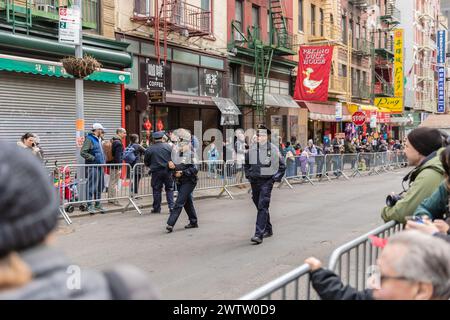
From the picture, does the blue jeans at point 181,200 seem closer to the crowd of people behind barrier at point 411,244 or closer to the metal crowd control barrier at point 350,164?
the crowd of people behind barrier at point 411,244

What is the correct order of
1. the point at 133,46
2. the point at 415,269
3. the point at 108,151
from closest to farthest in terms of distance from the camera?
the point at 415,269, the point at 108,151, the point at 133,46

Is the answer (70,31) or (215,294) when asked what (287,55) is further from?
(215,294)

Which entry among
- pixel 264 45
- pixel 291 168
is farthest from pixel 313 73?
pixel 291 168

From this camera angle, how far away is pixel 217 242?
30.0ft

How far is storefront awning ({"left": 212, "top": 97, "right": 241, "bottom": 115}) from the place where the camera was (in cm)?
2325

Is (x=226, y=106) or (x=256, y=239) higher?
(x=226, y=106)

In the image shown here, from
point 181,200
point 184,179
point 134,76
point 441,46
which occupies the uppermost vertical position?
point 441,46

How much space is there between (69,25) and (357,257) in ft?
32.9

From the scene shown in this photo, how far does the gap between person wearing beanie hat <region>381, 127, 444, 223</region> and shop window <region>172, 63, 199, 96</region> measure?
55.9 feet

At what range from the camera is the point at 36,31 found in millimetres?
15344

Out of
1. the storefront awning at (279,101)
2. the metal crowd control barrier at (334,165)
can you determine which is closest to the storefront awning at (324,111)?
the storefront awning at (279,101)

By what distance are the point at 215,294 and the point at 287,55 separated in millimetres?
25023

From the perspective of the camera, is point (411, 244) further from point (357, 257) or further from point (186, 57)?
point (186, 57)

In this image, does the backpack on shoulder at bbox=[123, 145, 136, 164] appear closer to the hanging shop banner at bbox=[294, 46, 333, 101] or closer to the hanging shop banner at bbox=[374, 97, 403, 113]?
the hanging shop banner at bbox=[294, 46, 333, 101]
